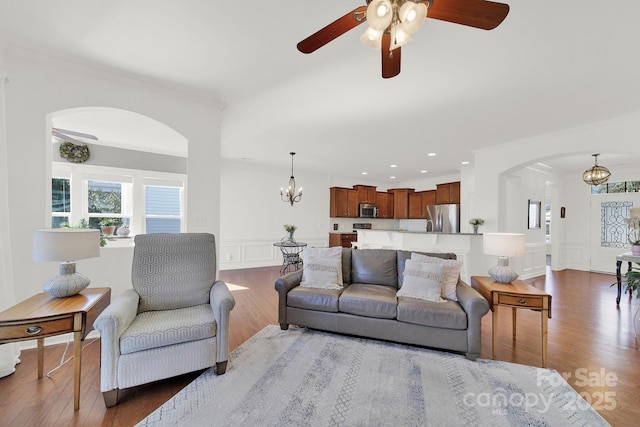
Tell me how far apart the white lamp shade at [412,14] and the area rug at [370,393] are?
2211mm

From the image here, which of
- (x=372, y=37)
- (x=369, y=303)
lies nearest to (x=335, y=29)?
(x=372, y=37)

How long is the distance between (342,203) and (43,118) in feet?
21.1

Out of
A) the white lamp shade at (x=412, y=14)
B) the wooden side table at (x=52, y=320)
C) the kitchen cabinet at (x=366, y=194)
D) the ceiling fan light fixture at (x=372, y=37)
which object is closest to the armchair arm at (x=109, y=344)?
the wooden side table at (x=52, y=320)

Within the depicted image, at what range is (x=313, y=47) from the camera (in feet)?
4.98

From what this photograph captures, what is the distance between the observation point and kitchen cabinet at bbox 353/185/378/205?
26.9 ft

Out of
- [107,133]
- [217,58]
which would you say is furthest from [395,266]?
[107,133]

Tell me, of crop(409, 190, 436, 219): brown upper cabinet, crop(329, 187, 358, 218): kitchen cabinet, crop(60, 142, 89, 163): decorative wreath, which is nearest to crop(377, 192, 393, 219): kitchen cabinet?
crop(409, 190, 436, 219): brown upper cabinet

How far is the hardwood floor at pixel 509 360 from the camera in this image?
167cm

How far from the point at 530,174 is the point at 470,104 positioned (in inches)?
166

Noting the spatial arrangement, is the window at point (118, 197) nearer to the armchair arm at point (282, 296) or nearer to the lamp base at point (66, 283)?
the lamp base at point (66, 283)

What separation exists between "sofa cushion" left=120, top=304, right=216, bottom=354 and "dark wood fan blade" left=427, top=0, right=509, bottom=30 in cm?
Result: 238

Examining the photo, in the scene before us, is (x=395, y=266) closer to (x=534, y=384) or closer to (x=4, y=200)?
(x=534, y=384)

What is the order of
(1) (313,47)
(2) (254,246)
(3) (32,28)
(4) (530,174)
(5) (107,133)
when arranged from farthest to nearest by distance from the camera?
(2) (254,246) < (4) (530,174) < (5) (107,133) < (3) (32,28) < (1) (313,47)

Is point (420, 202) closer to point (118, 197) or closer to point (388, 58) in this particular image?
point (388, 58)
